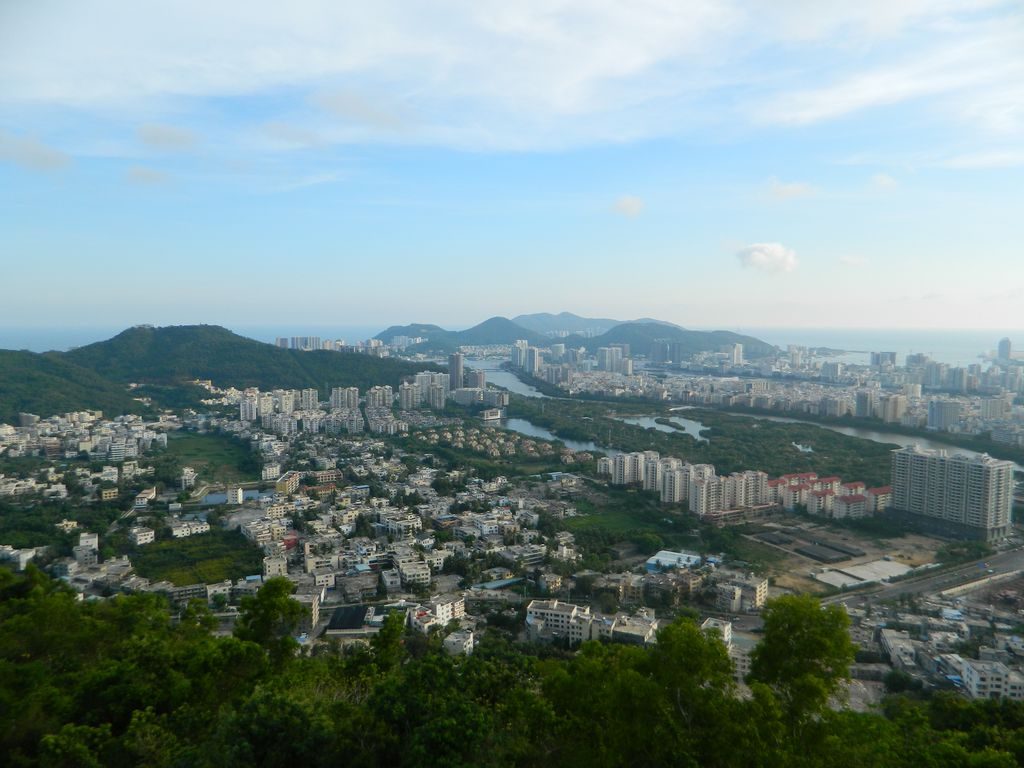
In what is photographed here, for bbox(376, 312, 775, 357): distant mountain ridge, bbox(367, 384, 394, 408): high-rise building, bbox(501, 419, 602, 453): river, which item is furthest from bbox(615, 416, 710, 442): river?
bbox(376, 312, 775, 357): distant mountain ridge

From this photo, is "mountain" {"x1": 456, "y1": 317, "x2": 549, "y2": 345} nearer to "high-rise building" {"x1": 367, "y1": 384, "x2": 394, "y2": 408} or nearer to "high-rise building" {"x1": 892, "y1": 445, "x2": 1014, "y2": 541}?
"high-rise building" {"x1": 367, "y1": 384, "x2": 394, "y2": 408}

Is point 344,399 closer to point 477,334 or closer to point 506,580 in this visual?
point 506,580

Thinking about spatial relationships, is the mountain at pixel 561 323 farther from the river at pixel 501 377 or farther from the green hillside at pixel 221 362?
the green hillside at pixel 221 362

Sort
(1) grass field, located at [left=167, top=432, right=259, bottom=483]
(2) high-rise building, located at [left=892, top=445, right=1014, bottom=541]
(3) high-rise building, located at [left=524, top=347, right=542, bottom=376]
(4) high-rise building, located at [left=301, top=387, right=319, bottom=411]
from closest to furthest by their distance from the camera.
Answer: (2) high-rise building, located at [left=892, top=445, right=1014, bottom=541] < (1) grass field, located at [left=167, top=432, right=259, bottom=483] < (4) high-rise building, located at [left=301, top=387, right=319, bottom=411] < (3) high-rise building, located at [left=524, top=347, right=542, bottom=376]

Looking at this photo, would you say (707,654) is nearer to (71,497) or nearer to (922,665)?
(922,665)

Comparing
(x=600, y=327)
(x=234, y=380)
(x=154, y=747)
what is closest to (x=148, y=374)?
(x=234, y=380)
